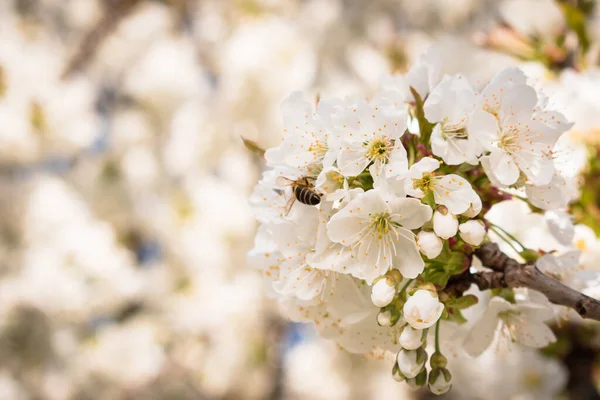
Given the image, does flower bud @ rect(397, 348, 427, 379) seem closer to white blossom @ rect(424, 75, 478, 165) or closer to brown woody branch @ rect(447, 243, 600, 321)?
brown woody branch @ rect(447, 243, 600, 321)

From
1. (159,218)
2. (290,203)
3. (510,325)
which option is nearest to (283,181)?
(290,203)

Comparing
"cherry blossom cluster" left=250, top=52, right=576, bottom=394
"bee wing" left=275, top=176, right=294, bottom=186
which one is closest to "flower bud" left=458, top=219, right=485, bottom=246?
"cherry blossom cluster" left=250, top=52, right=576, bottom=394

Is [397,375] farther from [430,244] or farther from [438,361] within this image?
[430,244]

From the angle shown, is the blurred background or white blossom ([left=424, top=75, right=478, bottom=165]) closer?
white blossom ([left=424, top=75, right=478, bottom=165])

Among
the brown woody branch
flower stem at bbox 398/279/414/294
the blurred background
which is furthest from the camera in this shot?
the blurred background

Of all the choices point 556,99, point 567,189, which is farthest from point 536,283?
point 556,99

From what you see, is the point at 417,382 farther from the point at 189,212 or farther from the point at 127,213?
the point at 127,213
